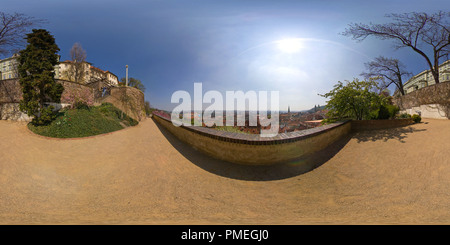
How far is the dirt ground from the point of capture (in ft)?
9.65

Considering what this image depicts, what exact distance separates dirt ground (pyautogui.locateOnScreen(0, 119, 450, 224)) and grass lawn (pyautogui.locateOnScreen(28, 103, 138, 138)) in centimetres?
193

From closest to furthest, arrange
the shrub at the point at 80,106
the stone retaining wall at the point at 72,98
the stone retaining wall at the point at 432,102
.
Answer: the stone retaining wall at the point at 72,98, the stone retaining wall at the point at 432,102, the shrub at the point at 80,106

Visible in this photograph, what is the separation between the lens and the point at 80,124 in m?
9.70

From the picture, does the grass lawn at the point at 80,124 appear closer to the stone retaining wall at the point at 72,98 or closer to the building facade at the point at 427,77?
the stone retaining wall at the point at 72,98

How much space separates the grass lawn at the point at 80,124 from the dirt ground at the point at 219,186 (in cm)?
193

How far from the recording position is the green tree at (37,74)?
9.28 metres

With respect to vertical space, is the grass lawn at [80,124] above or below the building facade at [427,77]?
below

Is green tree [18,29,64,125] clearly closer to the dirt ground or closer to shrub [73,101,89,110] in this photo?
shrub [73,101,89,110]

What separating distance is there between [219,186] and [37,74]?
12889 millimetres

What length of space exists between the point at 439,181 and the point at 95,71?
50.2m

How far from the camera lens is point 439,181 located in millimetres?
3924

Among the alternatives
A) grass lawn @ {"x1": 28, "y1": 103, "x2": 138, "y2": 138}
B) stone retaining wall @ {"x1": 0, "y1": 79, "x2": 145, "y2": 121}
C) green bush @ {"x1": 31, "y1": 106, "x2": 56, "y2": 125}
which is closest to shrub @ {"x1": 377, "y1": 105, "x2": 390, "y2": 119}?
grass lawn @ {"x1": 28, "y1": 103, "x2": 138, "y2": 138}

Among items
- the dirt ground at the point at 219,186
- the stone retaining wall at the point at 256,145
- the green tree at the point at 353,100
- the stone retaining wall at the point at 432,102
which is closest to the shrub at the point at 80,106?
the dirt ground at the point at 219,186

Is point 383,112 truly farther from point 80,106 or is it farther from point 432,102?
point 80,106
